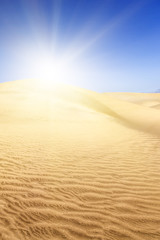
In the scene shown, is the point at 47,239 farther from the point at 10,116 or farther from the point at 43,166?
the point at 10,116

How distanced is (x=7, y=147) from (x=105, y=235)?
5377 millimetres

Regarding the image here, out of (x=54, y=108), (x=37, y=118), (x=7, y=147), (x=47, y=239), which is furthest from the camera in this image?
(x=54, y=108)

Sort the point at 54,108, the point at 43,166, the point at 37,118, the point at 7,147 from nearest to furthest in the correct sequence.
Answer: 1. the point at 43,166
2. the point at 7,147
3. the point at 37,118
4. the point at 54,108

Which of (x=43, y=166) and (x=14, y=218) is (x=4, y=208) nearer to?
(x=14, y=218)

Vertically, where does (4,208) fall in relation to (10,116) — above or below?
below

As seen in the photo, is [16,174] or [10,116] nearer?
[16,174]

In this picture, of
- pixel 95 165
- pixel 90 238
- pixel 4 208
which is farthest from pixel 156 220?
pixel 4 208

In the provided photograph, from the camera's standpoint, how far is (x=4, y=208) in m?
2.91

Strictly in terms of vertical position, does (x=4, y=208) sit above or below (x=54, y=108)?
below

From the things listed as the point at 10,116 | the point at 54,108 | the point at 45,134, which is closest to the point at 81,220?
the point at 45,134

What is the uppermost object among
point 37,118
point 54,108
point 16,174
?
point 54,108

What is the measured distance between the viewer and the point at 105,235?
2.44 m

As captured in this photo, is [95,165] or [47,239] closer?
[47,239]

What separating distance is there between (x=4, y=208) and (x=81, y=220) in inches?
62.0
